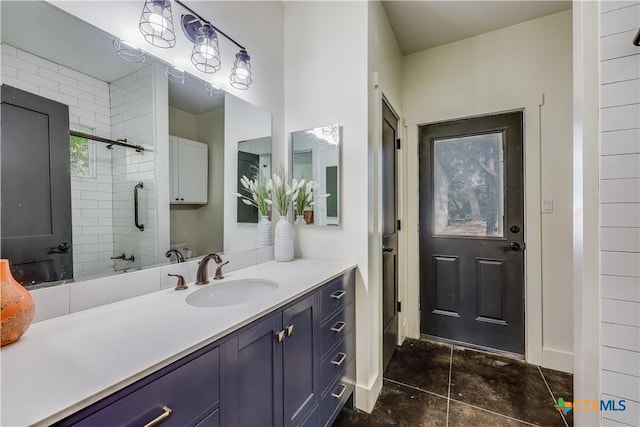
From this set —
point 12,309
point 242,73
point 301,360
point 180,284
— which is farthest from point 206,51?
point 301,360

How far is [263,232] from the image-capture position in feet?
6.11

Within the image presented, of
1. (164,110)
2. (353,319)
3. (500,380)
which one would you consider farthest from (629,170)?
(164,110)

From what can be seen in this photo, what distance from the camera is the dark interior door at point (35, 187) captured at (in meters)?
0.84

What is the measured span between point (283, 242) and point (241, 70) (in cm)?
113

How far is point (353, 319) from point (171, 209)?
1.27m

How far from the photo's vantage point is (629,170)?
1.04m

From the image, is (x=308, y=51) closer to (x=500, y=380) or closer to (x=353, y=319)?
(x=353, y=319)

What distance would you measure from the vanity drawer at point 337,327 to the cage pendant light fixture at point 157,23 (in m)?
1.60

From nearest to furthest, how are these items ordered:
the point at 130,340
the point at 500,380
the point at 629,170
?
1. the point at 130,340
2. the point at 629,170
3. the point at 500,380

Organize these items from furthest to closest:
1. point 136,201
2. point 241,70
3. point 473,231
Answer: point 473,231, point 241,70, point 136,201

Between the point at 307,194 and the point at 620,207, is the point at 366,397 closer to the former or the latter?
the point at 307,194

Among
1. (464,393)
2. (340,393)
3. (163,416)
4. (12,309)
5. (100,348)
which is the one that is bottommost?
(464,393)

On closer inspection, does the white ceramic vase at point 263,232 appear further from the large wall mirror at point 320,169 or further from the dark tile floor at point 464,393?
the dark tile floor at point 464,393

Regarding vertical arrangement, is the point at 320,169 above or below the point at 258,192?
above
